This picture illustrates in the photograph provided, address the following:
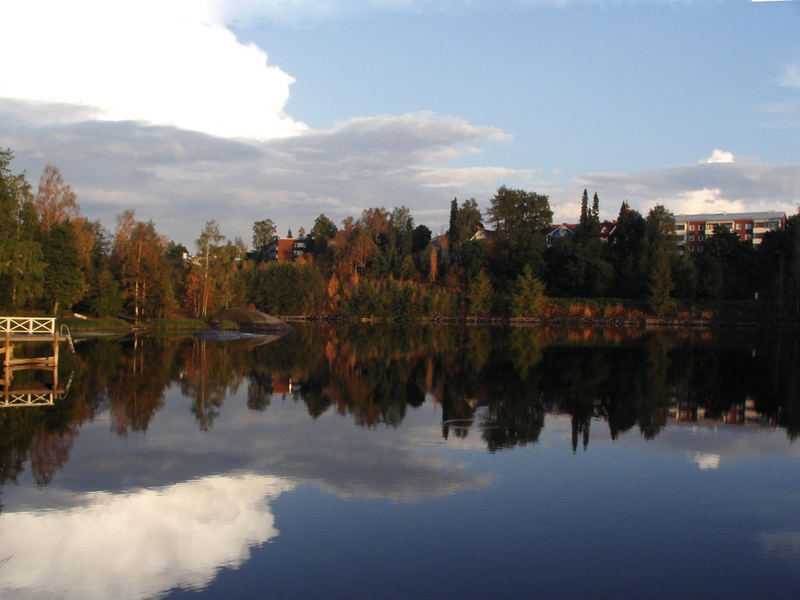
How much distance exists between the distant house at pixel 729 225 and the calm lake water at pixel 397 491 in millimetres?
92329

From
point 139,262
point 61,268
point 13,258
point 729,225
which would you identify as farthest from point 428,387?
point 729,225

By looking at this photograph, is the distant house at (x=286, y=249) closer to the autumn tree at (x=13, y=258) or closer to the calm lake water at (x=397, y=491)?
the autumn tree at (x=13, y=258)

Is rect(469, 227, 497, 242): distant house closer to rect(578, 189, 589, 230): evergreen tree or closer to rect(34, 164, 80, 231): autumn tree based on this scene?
rect(578, 189, 589, 230): evergreen tree

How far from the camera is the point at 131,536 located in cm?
803

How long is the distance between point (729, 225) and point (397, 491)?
10855 cm

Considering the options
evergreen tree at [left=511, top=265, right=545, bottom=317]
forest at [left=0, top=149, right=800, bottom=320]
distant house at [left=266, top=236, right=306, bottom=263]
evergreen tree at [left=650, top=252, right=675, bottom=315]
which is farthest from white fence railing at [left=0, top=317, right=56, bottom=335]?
distant house at [left=266, top=236, right=306, bottom=263]

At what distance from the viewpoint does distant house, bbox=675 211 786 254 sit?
339 feet

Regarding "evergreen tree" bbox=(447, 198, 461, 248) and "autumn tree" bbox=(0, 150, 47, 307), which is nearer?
"autumn tree" bbox=(0, 150, 47, 307)

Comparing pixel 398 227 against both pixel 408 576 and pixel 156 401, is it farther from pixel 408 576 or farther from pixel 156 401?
pixel 408 576

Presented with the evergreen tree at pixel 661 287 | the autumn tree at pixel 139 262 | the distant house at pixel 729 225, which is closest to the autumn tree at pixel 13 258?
the autumn tree at pixel 139 262

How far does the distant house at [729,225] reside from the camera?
103m

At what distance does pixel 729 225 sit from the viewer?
4080 inches

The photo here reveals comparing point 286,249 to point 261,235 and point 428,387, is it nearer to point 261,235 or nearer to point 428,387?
point 261,235

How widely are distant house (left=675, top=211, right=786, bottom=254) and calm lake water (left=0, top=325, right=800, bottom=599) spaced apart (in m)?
92.3
